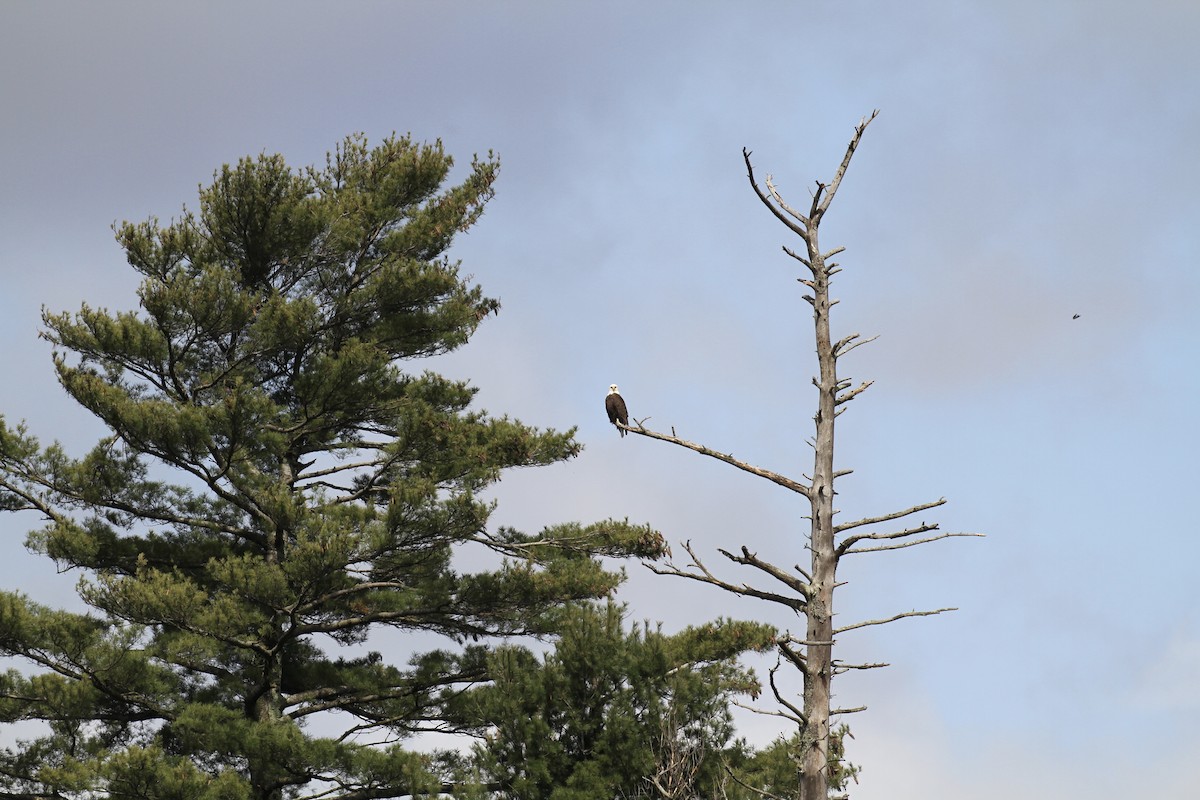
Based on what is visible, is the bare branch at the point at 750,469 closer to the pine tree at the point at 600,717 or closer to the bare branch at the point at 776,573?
the bare branch at the point at 776,573

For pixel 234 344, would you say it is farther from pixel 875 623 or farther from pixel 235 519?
A: pixel 875 623

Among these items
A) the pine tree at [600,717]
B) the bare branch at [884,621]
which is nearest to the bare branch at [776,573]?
the bare branch at [884,621]

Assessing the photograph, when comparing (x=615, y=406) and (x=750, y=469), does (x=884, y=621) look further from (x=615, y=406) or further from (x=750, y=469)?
(x=615, y=406)

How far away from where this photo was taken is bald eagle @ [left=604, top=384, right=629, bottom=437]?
17.3 meters

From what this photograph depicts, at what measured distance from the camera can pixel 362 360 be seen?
2006 centimetres

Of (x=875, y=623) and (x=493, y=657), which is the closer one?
(x=875, y=623)

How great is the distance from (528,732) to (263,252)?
9050mm

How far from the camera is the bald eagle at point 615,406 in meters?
17.3

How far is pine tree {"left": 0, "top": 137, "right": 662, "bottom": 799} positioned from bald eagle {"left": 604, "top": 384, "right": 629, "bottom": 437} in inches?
93.8

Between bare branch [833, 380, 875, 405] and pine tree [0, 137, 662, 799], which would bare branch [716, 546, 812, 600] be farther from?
pine tree [0, 137, 662, 799]

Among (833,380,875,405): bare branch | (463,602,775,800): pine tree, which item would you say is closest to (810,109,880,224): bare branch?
(833,380,875,405): bare branch

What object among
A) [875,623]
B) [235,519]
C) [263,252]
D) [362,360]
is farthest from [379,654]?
[875,623]

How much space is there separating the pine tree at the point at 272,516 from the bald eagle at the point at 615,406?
7.82ft

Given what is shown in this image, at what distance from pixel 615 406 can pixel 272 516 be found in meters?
4.90
